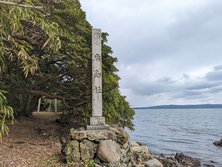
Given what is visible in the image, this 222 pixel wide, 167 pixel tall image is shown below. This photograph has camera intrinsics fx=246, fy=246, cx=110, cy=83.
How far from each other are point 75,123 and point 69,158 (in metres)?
6.76

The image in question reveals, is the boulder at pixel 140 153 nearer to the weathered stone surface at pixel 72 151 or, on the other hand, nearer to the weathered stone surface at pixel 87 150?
the weathered stone surface at pixel 87 150

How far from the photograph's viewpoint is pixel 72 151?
7422 millimetres

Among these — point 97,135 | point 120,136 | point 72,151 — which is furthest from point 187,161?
point 72,151

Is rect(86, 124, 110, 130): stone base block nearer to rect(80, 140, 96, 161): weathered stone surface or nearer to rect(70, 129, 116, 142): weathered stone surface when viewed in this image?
rect(70, 129, 116, 142): weathered stone surface

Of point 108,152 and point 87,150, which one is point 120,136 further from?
point 87,150

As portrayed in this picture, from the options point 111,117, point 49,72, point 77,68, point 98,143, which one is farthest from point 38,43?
point 111,117

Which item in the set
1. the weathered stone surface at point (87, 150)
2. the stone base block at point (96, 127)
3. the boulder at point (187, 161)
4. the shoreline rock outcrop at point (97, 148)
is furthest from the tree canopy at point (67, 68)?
the boulder at point (187, 161)

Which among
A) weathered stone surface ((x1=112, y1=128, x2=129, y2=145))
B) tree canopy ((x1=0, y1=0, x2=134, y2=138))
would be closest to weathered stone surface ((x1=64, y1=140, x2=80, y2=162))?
weathered stone surface ((x1=112, y1=128, x2=129, y2=145))

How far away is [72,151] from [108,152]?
1.09 m

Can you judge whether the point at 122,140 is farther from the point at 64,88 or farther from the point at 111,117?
the point at 64,88

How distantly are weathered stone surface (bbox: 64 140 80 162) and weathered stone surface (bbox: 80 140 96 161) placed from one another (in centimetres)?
14

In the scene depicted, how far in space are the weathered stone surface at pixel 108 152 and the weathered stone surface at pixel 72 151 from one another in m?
0.66

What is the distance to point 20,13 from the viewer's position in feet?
13.7

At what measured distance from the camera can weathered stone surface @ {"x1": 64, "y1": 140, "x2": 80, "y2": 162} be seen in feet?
24.0
